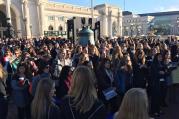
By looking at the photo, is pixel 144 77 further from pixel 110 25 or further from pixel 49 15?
pixel 110 25

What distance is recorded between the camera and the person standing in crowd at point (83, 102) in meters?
3.56

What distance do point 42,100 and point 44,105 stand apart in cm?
7

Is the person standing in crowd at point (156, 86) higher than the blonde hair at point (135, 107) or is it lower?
lower

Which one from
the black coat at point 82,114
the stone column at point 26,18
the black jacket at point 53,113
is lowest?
the black jacket at point 53,113

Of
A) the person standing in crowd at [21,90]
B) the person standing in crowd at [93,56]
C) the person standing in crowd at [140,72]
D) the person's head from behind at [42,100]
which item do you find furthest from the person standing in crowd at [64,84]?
the person's head from behind at [42,100]

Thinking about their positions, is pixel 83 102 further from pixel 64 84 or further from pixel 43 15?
pixel 43 15

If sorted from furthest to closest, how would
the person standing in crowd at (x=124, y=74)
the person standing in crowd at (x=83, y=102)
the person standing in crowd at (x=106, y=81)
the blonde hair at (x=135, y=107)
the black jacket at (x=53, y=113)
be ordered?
the person standing in crowd at (x=124, y=74) → the person standing in crowd at (x=106, y=81) → the black jacket at (x=53, y=113) → the person standing in crowd at (x=83, y=102) → the blonde hair at (x=135, y=107)

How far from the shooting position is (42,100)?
12.9 feet

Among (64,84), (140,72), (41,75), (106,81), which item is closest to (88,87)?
(64,84)

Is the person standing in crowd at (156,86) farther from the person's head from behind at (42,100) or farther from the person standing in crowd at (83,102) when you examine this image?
the person standing in crowd at (83,102)

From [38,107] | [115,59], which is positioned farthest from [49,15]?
[38,107]

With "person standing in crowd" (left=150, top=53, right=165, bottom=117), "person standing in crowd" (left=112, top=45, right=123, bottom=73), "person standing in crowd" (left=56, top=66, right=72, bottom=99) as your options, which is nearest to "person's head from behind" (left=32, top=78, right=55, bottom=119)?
"person standing in crowd" (left=56, top=66, right=72, bottom=99)

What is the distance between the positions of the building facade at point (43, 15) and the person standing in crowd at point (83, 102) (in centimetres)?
3970

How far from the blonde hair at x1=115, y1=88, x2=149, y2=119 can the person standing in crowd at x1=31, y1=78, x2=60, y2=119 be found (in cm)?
103
